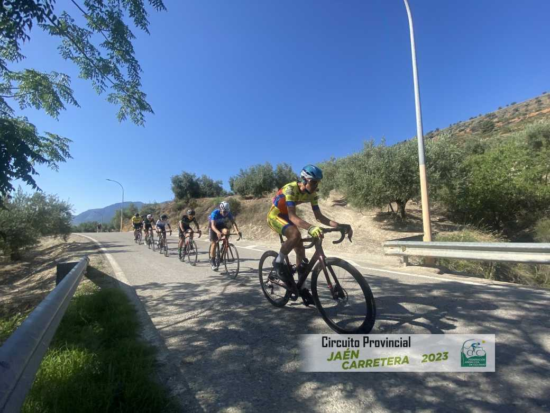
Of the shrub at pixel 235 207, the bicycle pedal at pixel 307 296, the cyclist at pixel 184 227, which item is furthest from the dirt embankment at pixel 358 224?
the cyclist at pixel 184 227

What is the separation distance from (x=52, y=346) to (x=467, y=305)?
5.02 meters

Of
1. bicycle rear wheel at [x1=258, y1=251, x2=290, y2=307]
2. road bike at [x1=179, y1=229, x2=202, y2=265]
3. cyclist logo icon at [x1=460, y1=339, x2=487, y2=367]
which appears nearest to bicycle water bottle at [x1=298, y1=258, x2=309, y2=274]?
bicycle rear wheel at [x1=258, y1=251, x2=290, y2=307]

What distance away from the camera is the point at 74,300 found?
4215 millimetres

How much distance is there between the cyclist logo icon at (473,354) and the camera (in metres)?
2.38

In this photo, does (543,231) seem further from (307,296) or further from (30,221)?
(30,221)

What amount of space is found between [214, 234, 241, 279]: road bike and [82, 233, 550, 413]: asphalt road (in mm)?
1314

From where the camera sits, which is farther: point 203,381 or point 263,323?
point 263,323

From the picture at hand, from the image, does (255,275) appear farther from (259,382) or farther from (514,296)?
(514,296)

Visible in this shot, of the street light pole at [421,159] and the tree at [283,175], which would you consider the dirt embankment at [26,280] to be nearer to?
the street light pole at [421,159]

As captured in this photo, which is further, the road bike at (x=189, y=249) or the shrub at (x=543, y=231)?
the shrub at (x=543, y=231)

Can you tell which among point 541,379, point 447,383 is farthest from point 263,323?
point 541,379

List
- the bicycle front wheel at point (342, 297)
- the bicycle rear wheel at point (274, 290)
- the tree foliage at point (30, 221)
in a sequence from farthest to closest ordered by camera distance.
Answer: the tree foliage at point (30, 221) < the bicycle rear wheel at point (274, 290) < the bicycle front wheel at point (342, 297)

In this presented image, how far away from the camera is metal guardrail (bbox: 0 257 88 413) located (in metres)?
1.26
